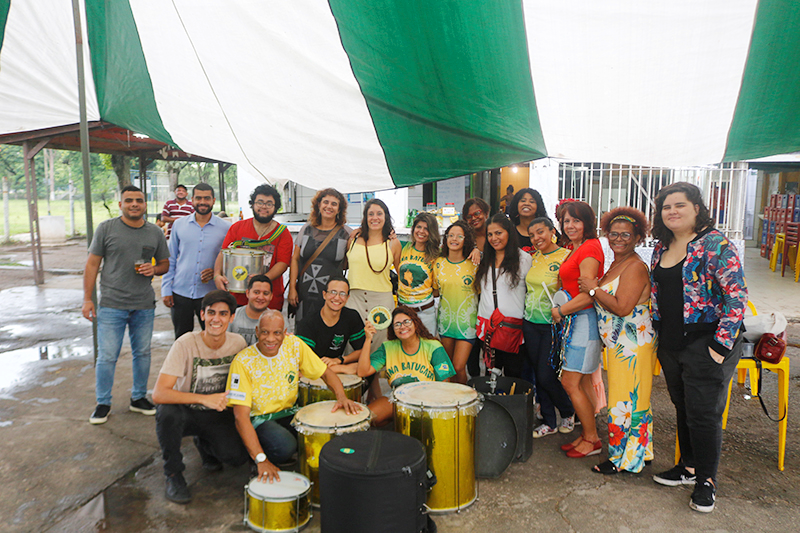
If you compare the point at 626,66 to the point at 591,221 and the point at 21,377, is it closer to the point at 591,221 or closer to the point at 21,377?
the point at 591,221

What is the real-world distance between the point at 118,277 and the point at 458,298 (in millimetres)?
2638

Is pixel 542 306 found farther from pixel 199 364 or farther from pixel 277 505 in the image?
pixel 199 364

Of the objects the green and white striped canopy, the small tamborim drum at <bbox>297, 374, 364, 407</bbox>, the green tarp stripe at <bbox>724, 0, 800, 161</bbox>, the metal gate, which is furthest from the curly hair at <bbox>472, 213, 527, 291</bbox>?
the metal gate

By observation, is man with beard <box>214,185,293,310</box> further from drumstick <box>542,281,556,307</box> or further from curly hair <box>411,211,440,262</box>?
drumstick <box>542,281,556,307</box>

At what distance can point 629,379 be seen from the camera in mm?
3396

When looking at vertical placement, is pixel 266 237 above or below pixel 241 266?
above

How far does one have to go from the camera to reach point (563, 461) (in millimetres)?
3770

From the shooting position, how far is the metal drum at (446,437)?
122 inches

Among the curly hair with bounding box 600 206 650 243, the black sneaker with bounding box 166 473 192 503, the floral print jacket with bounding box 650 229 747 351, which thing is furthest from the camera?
the curly hair with bounding box 600 206 650 243

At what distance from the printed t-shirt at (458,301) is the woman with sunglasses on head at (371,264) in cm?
48

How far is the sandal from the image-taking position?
355 centimetres

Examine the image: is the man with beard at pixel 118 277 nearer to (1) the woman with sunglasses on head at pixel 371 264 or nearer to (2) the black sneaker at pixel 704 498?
(1) the woman with sunglasses on head at pixel 371 264

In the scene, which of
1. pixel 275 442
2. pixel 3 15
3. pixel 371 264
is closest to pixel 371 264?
pixel 371 264

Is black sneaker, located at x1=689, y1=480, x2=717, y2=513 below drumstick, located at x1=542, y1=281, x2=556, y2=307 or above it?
below
